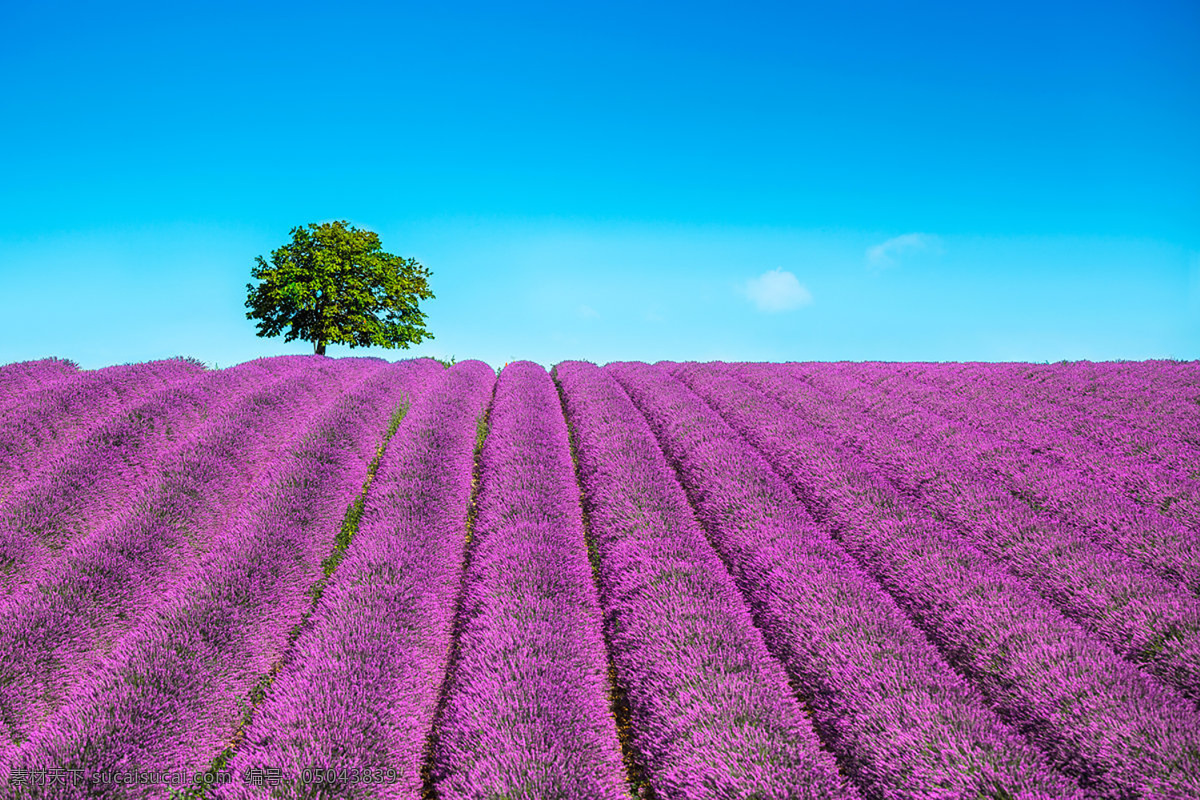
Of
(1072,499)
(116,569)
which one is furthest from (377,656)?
(1072,499)

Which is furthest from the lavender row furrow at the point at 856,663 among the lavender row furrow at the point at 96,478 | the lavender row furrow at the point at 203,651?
the lavender row furrow at the point at 96,478

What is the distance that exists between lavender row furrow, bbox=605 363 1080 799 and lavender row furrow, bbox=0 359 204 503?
286 inches

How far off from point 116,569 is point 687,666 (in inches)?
187

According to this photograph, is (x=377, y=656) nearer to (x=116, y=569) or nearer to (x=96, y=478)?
(x=116, y=569)

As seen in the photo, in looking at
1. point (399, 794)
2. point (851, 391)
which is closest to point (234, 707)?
point (399, 794)

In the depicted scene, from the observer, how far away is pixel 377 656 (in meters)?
3.84

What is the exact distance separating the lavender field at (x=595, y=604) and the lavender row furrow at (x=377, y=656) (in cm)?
3

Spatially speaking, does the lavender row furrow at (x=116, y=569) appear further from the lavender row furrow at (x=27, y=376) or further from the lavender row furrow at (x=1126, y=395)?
the lavender row furrow at (x=1126, y=395)

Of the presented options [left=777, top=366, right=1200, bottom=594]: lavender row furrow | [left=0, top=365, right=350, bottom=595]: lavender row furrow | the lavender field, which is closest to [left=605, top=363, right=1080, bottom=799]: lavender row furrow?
the lavender field

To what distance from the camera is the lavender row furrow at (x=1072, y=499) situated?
4562 mm

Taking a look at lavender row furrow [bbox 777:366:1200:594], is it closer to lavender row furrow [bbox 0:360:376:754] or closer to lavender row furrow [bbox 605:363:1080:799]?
lavender row furrow [bbox 605:363:1080:799]

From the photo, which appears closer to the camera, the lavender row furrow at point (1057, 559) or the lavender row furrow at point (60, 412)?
the lavender row furrow at point (1057, 559)

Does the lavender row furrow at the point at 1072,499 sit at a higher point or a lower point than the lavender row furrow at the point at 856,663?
higher

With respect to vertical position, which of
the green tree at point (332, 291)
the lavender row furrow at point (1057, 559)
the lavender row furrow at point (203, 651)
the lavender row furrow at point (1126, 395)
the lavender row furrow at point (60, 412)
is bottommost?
the lavender row furrow at point (203, 651)
